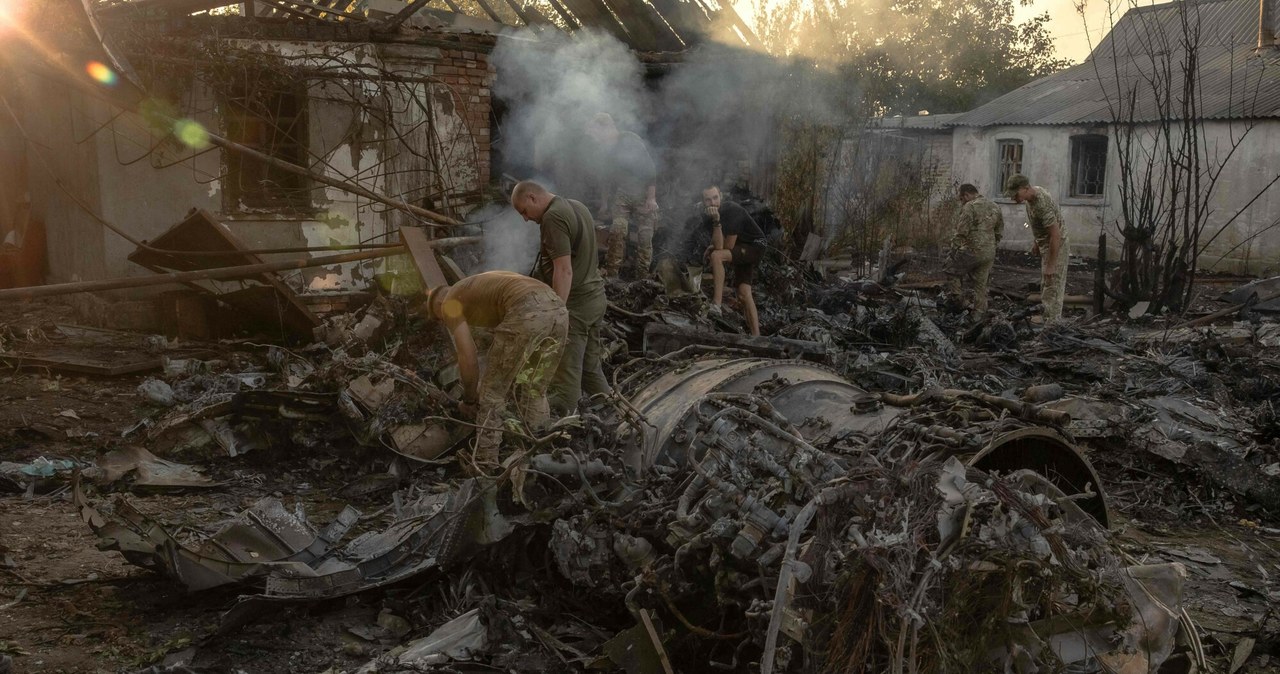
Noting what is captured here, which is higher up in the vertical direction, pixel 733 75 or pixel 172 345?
pixel 733 75

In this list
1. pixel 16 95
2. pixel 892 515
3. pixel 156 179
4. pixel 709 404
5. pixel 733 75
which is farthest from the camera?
pixel 733 75

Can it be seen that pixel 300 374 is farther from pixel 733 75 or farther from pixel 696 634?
pixel 733 75

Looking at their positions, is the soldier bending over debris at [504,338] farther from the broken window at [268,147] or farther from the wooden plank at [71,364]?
the broken window at [268,147]

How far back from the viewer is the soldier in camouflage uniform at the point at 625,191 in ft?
35.8

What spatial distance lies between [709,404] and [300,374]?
4843mm

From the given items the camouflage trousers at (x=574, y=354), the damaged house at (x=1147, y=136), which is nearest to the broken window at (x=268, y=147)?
the camouflage trousers at (x=574, y=354)

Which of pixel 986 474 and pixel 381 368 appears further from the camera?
pixel 381 368

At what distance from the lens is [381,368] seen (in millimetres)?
7035

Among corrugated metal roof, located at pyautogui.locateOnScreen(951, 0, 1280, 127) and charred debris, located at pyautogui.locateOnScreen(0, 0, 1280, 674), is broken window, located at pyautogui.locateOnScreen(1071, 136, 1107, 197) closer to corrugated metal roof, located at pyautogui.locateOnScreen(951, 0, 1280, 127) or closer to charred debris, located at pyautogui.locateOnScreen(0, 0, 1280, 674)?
corrugated metal roof, located at pyautogui.locateOnScreen(951, 0, 1280, 127)

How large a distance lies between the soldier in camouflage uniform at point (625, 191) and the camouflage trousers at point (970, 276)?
12.1ft


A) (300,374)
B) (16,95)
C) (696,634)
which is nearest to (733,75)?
(300,374)

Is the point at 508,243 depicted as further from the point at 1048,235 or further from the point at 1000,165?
the point at 1000,165

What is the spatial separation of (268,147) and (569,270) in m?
5.71

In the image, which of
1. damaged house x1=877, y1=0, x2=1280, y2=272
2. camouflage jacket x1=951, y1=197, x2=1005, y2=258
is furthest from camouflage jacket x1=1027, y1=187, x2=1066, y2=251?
damaged house x1=877, y1=0, x2=1280, y2=272
